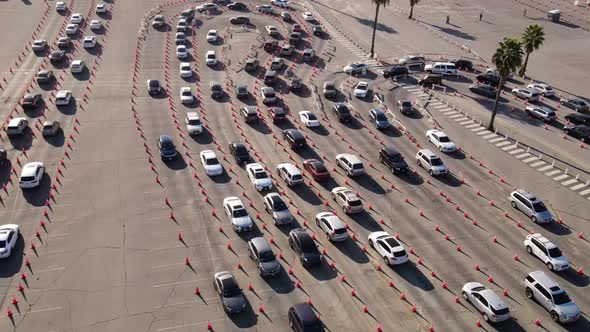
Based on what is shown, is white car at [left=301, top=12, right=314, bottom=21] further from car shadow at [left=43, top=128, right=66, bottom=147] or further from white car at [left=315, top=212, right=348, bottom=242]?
white car at [left=315, top=212, right=348, bottom=242]

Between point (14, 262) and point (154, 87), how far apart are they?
140 feet

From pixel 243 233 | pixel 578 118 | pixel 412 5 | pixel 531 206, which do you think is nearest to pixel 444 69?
pixel 578 118

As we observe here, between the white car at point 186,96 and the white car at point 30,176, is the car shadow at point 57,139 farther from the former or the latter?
the white car at point 186,96

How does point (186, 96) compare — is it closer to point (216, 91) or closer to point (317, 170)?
point (216, 91)

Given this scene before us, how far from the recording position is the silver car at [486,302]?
1610 inches

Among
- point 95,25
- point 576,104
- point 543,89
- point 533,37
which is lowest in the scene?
point 95,25

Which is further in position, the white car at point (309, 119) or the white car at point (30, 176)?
the white car at point (309, 119)

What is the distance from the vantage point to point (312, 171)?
6081cm

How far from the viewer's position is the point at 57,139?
67812 millimetres

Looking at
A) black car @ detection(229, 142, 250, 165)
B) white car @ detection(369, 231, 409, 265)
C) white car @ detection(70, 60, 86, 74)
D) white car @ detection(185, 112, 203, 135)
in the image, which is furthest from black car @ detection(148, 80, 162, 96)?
white car @ detection(369, 231, 409, 265)

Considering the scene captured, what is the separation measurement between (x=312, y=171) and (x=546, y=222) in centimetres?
2577

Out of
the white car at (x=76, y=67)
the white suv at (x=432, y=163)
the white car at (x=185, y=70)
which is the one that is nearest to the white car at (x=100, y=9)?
the white car at (x=76, y=67)

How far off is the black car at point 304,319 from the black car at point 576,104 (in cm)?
6376

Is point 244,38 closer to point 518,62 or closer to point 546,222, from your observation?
point 518,62
